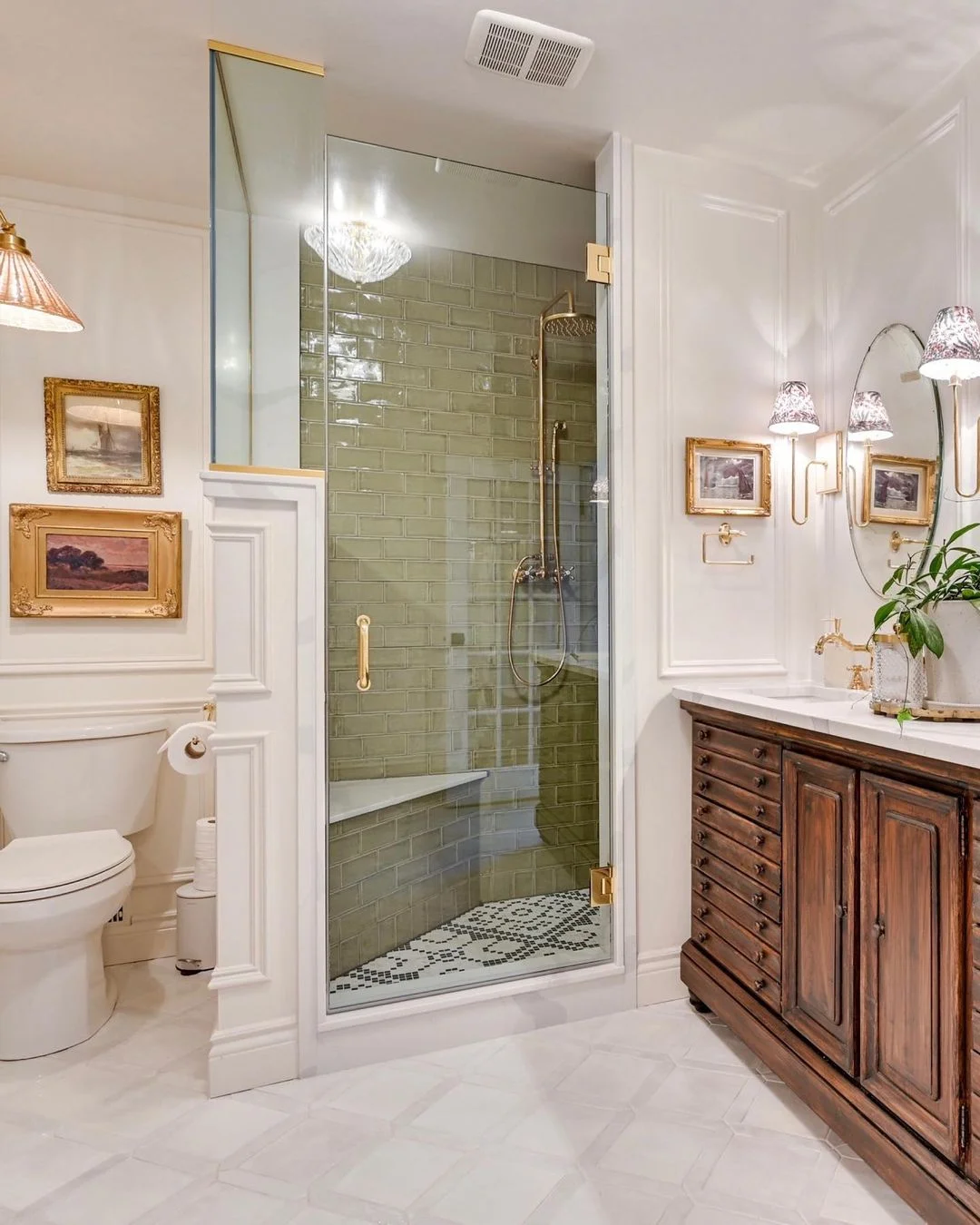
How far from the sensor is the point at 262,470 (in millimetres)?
1859

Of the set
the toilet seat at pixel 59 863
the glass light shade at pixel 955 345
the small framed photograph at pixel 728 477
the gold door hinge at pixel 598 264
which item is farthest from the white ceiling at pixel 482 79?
the toilet seat at pixel 59 863

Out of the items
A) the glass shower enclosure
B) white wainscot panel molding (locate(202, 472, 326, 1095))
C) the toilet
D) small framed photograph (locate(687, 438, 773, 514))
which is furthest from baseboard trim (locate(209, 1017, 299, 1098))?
small framed photograph (locate(687, 438, 773, 514))

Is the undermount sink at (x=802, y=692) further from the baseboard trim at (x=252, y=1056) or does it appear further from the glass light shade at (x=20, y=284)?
the glass light shade at (x=20, y=284)

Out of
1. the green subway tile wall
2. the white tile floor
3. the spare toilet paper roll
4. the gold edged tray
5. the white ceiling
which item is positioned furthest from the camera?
the spare toilet paper roll

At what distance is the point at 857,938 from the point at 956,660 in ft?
2.14

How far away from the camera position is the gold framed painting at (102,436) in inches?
97.1

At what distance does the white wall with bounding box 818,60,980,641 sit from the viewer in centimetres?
194

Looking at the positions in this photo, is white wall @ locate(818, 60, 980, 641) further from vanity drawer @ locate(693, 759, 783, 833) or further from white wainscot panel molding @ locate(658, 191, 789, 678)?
vanity drawer @ locate(693, 759, 783, 833)

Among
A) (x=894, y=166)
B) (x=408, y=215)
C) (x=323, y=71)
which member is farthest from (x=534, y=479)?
(x=894, y=166)

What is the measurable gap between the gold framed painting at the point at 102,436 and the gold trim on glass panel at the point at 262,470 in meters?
0.88

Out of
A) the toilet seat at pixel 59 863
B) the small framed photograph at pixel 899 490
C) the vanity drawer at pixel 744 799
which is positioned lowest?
A: the toilet seat at pixel 59 863

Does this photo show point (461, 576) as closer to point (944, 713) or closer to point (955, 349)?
point (944, 713)

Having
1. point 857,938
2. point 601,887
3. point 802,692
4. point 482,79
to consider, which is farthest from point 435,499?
point 857,938

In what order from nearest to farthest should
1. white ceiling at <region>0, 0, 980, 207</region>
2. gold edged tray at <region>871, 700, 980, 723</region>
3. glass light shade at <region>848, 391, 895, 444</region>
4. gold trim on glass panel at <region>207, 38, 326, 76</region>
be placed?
gold edged tray at <region>871, 700, 980, 723</region>
white ceiling at <region>0, 0, 980, 207</region>
gold trim on glass panel at <region>207, 38, 326, 76</region>
glass light shade at <region>848, 391, 895, 444</region>
